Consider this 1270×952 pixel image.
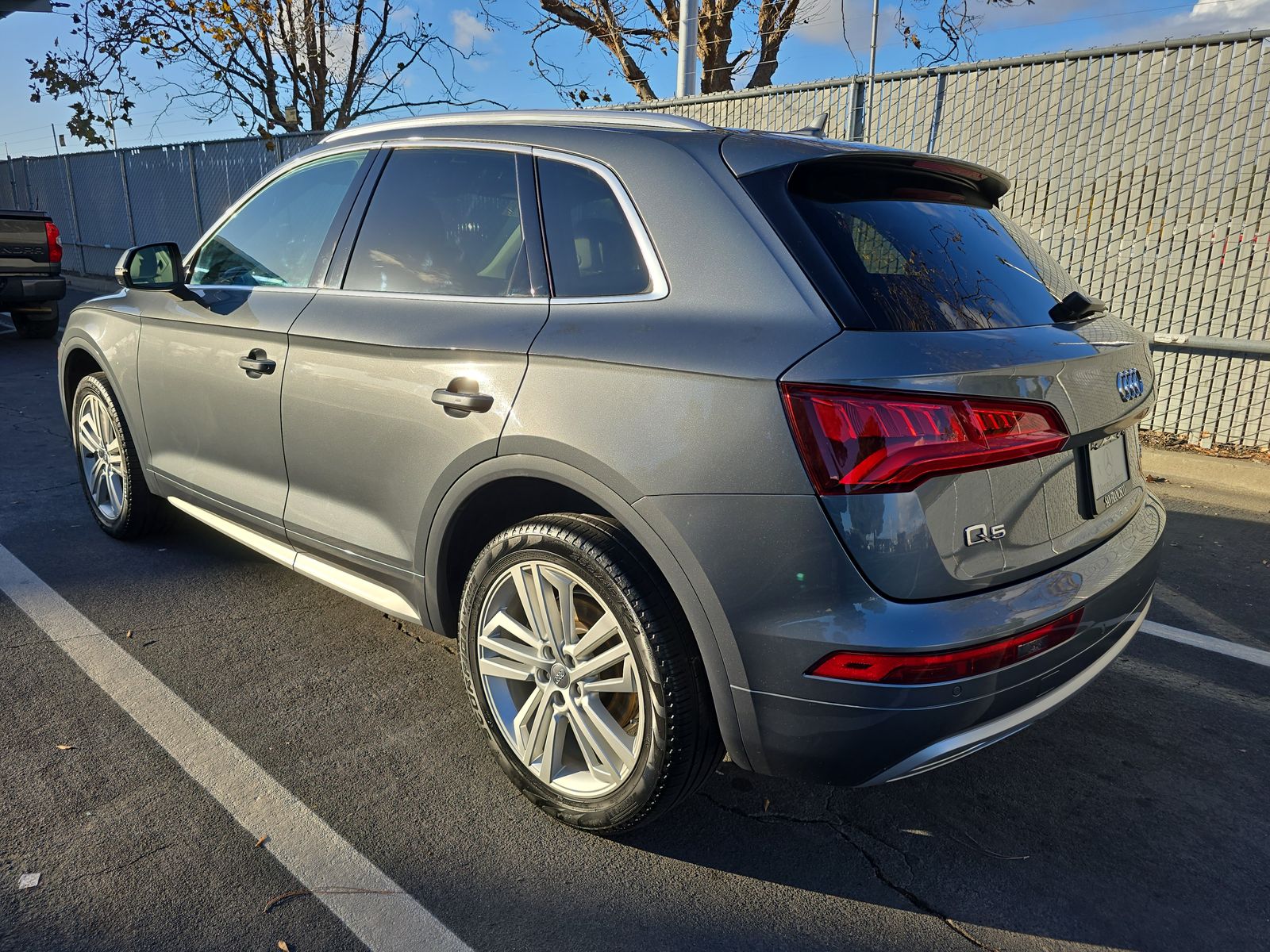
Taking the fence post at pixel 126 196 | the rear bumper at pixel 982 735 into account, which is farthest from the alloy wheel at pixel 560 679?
the fence post at pixel 126 196

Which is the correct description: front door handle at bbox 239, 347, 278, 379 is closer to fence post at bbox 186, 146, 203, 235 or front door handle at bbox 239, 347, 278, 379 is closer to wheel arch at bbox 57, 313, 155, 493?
wheel arch at bbox 57, 313, 155, 493

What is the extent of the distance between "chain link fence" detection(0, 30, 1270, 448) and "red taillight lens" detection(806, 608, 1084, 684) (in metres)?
5.26

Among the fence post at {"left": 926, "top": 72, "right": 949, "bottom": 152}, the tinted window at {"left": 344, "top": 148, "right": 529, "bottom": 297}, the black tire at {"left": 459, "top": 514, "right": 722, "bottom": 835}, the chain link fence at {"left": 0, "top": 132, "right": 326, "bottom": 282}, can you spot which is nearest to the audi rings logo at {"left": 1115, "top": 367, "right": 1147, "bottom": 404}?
the black tire at {"left": 459, "top": 514, "right": 722, "bottom": 835}

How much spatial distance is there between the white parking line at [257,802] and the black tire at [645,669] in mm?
485

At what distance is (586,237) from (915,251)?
0.85m

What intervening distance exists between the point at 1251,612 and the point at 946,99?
4.93m

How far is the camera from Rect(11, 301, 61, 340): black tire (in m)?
11.3

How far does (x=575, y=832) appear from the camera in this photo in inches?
99.1

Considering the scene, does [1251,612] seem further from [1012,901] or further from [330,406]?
[330,406]

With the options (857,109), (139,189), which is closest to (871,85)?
(857,109)

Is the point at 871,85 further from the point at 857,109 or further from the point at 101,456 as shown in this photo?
the point at 101,456

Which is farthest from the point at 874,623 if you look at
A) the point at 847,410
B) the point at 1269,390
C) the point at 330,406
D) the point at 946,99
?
the point at 946,99

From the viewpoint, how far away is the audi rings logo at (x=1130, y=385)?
2377 mm

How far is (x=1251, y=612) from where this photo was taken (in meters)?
3.94
